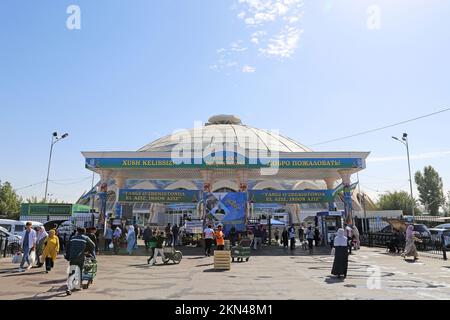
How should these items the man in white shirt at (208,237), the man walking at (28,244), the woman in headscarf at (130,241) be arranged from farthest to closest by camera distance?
the woman in headscarf at (130,241)
the man in white shirt at (208,237)
the man walking at (28,244)

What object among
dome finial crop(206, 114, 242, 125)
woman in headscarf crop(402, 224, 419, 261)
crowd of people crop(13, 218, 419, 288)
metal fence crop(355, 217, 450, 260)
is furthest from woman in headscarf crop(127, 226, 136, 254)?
dome finial crop(206, 114, 242, 125)

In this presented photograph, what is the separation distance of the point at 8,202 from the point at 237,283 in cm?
6005

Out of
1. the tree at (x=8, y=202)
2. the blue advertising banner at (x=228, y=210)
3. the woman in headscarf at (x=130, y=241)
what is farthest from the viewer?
the tree at (x=8, y=202)

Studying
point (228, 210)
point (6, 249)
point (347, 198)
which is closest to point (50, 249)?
point (6, 249)

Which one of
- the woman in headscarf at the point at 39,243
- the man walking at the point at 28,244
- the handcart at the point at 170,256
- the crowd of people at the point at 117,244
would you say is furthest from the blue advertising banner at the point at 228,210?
the man walking at the point at 28,244

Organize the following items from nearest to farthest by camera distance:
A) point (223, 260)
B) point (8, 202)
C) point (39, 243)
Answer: point (223, 260), point (39, 243), point (8, 202)

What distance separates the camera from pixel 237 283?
10.5m

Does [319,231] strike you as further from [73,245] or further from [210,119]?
[210,119]

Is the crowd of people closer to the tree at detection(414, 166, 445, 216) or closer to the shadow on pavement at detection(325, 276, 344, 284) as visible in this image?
the shadow on pavement at detection(325, 276, 344, 284)

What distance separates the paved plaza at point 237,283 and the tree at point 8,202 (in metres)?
50.4

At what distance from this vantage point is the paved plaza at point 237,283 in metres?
8.63

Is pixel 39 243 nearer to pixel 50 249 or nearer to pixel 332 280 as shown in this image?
pixel 50 249

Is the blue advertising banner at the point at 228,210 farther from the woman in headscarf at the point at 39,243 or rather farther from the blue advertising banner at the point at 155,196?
the woman in headscarf at the point at 39,243
